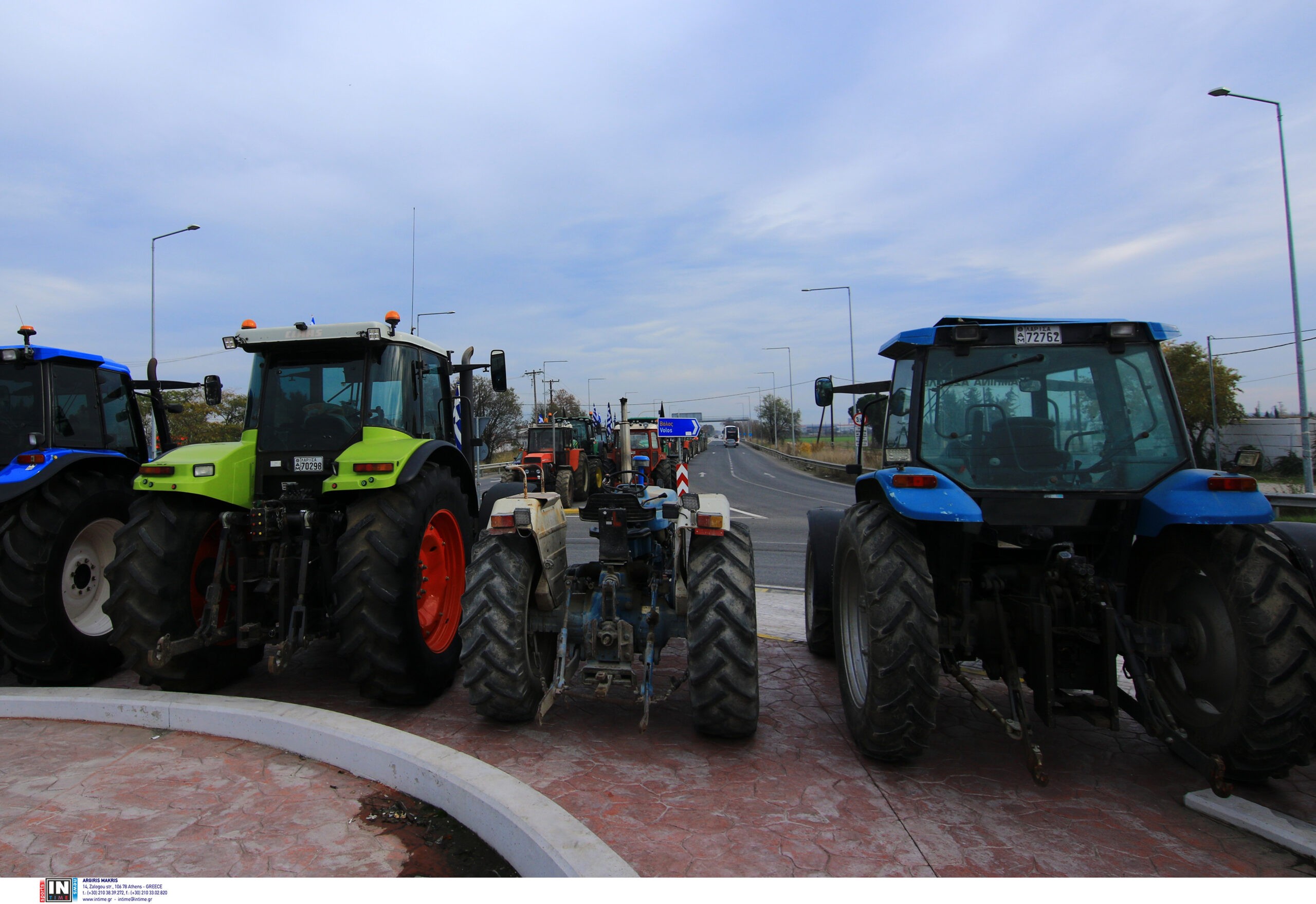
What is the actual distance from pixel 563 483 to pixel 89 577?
45.5ft

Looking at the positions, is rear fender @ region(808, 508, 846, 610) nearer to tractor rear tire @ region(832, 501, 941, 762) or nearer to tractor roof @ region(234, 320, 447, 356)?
tractor rear tire @ region(832, 501, 941, 762)

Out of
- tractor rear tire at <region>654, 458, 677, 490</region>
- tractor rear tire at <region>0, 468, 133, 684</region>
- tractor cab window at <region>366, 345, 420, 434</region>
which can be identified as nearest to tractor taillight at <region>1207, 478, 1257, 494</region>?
tractor cab window at <region>366, 345, 420, 434</region>

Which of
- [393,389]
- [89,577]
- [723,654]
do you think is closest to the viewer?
[723,654]

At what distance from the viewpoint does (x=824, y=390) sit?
5.61m

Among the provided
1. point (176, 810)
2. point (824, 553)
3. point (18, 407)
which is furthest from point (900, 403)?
point (18, 407)

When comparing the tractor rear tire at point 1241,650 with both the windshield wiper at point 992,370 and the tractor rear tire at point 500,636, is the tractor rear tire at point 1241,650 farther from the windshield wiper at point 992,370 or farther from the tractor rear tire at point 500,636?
the tractor rear tire at point 500,636

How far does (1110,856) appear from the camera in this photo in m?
3.12

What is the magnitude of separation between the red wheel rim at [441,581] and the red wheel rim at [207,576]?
46.6 inches

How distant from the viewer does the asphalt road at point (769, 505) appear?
1147cm

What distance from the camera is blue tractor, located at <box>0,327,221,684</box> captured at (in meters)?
4.79

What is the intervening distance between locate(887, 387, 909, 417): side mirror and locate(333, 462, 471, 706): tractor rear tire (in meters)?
3.06

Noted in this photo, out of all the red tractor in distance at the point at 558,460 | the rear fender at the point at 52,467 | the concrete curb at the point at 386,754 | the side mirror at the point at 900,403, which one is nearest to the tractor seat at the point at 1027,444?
the side mirror at the point at 900,403

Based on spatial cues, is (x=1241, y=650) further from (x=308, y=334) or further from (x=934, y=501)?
(x=308, y=334)

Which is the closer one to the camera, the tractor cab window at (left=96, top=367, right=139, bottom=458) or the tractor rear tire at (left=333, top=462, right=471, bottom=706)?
the tractor rear tire at (left=333, top=462, right=471, bottom=706)
